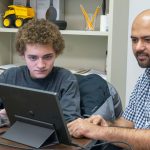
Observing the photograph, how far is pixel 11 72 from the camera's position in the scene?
1.63 metres

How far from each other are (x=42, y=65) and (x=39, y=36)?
142 mm

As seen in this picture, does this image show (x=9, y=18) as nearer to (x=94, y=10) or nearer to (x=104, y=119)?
(x=94, y=10)

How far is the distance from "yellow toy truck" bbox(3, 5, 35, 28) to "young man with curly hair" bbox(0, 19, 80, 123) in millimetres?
923

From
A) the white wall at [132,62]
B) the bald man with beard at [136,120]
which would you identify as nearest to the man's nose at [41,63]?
the bald man with beard at [136,120]

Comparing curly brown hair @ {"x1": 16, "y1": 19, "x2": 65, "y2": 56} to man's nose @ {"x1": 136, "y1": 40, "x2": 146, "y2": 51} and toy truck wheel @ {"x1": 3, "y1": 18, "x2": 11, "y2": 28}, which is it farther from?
toy truck wheel @ {"x1": 3, "y1": 18, "x2": 11, "y2": 28}

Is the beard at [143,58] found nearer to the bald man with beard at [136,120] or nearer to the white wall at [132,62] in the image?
the bald man with beard at [136,120]

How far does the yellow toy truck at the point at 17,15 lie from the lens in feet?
8.25

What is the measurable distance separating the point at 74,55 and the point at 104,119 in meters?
1.28

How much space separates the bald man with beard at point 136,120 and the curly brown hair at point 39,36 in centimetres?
39

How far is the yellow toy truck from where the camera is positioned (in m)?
2.52

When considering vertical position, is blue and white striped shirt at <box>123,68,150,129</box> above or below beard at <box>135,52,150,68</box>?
below

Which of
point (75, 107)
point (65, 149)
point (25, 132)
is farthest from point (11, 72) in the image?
point (65, 149)

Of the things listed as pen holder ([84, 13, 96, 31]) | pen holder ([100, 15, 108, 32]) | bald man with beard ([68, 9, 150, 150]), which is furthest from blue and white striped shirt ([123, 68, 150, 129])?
pen holder ([84, 13, 96, 31])

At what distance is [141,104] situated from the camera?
62.2 inches
